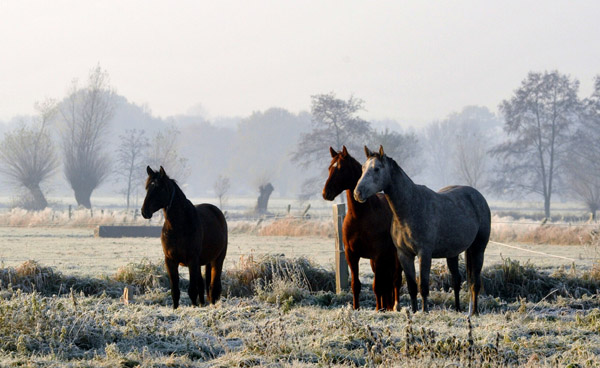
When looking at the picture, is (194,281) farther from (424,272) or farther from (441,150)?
(441,150)

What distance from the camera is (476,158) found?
6538 centimetres

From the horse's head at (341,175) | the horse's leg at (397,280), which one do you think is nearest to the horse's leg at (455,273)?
the horse's leg at (397,280)

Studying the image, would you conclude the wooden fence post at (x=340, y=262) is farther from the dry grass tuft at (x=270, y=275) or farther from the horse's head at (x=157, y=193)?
the horse's head at (x=157, y=193)

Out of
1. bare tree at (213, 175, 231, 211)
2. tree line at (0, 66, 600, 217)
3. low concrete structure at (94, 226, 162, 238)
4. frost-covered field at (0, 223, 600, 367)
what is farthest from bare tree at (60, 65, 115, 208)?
frost-covered field at (0, 223, 600, 367)

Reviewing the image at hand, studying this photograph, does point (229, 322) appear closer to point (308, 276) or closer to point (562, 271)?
point (308, 276)

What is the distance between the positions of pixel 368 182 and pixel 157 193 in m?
3.14

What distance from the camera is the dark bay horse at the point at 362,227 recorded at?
9.77m

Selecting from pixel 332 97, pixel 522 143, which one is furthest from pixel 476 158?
pixel 332 97

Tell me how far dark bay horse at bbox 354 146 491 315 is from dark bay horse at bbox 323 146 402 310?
1.90 ft

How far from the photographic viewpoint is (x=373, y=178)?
864 centimetres

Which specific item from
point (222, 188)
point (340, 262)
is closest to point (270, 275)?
point (340, 262)

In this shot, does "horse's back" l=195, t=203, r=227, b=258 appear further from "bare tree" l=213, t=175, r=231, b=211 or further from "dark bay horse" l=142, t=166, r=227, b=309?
"bare tree" l=213, t=175, r=231, b=211

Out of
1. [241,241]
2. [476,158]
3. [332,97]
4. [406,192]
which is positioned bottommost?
[241,241]

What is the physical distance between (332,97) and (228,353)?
179 feet
